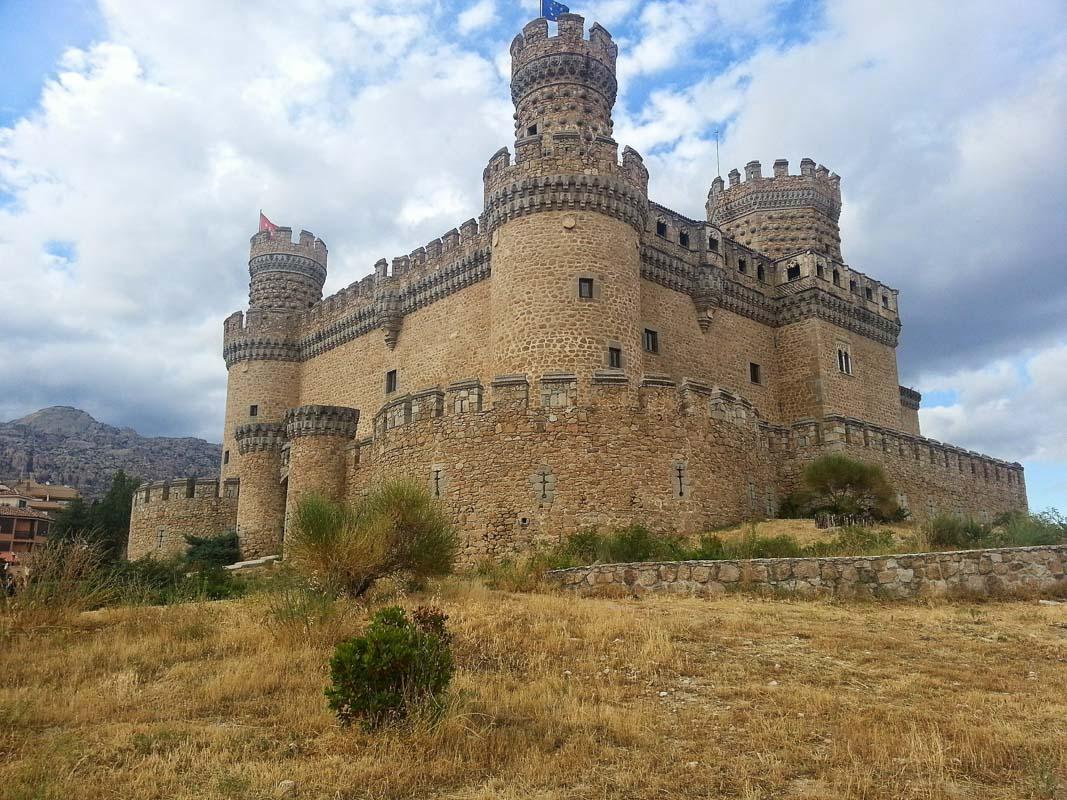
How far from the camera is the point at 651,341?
75.3 feet

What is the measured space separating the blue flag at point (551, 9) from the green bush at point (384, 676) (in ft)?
72.4

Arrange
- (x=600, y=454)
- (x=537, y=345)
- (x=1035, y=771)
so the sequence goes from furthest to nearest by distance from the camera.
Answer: (x=537, y=345) < (x=600, y=454) < (x=1035, y=771)

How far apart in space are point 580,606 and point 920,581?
4328mm

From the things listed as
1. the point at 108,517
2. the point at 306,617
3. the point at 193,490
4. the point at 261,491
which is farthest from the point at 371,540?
the point at 108,517

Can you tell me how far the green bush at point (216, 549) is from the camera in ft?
79.2

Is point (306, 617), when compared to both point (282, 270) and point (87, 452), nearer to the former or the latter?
→ point (282, 270)

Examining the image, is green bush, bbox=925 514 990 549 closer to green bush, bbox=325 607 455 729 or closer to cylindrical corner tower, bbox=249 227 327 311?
green bush, bbox=325 607 455 729

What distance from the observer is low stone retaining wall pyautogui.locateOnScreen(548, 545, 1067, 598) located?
10.6m

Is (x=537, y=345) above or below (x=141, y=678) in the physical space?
above

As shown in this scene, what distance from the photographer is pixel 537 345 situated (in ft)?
62.8

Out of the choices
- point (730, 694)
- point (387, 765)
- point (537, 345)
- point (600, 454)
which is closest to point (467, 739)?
point (387, 765)

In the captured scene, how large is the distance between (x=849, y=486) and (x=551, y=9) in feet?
51.5

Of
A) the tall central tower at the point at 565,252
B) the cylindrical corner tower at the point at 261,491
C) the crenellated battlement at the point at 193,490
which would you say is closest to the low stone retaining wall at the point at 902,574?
the tall central tower at the point at 565,252

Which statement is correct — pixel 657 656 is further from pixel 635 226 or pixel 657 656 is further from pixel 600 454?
pixel 635 226
